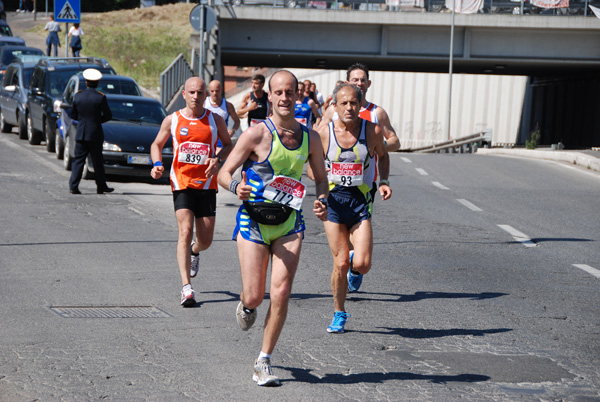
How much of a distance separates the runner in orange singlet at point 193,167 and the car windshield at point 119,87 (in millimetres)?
12688

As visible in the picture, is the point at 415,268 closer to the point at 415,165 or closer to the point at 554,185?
the point at 554,185

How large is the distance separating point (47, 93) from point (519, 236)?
13036mm

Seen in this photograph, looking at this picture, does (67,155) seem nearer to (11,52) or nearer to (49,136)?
(49,136)

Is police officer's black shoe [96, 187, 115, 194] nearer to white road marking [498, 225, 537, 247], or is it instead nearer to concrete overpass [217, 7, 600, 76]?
white road marking [498, 225, 537, 247]

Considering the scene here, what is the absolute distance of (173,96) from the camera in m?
29.9

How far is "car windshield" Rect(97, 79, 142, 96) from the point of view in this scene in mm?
20875

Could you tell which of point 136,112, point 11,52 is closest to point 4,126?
point 136,112

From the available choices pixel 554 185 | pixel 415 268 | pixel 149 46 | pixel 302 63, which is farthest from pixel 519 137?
pixel 415 268

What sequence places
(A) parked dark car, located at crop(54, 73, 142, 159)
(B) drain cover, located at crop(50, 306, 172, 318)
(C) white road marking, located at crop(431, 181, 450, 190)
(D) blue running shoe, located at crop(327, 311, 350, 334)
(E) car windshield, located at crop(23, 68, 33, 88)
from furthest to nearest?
(E) car windshield, located at crop(23, 68, 33, 88) → (A) parked dark car, located at crop(54, 73, 142, 159) → (C) white road marking, located at crop(431, 181, 450, 190) → (B) drain cover, located at crop(50, 306, 172, 318) → (D) blue running shoe, located at crop(327, 311, 350, 334)

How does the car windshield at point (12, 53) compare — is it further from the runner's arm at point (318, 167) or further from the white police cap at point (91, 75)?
the runner's arm at point (318, 167)

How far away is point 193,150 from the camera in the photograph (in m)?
8.36

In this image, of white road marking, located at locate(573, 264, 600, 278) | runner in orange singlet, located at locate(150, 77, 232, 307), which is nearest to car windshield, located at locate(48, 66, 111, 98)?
runner in orange singlet, located at locate(150, 77, 232, 307)

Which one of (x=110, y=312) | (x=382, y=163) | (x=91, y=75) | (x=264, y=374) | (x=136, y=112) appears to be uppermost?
(x=91, y=75)

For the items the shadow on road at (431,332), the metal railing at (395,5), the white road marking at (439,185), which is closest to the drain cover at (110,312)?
the shadow on road at (431,332)
